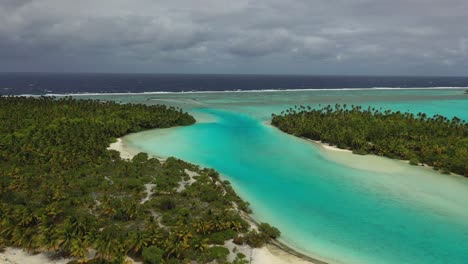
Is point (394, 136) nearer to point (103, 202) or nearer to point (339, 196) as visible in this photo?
point (339, 196)

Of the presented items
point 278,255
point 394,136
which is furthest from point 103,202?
point 394,136

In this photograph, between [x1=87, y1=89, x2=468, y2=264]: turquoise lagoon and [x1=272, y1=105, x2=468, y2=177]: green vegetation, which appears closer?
[x1=87, y1=89, x2=468, y2=264]: turquoise lagoon

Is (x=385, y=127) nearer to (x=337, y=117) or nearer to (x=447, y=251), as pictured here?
(x=337, y=117)

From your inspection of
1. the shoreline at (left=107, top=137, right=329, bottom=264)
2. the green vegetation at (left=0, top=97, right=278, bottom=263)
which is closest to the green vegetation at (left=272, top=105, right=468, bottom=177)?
the green vegetation at (left=0, top=97, right=278, bottom=263)

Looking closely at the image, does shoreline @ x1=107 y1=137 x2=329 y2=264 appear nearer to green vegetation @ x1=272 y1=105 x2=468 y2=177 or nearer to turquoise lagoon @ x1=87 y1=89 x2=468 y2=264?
turquoise lagoon @ x1=87 y1=89 x2=468 y2=264

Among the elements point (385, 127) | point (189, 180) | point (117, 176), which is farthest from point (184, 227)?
point (385, 127)

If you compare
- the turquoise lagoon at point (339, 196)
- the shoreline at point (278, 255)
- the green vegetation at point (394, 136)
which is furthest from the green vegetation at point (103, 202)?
the green vegetation at point (394, 136)
